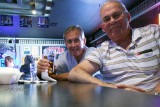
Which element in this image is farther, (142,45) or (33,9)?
(33,9)

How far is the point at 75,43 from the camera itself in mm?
2039

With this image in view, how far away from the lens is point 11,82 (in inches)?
42.8

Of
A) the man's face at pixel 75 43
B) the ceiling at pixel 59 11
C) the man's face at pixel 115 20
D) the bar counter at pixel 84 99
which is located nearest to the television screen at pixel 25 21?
the ceiling at pixel 59 11

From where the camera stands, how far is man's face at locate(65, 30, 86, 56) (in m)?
2.01

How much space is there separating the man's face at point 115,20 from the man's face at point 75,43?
2.05 ft

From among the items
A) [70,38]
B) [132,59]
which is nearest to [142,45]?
[132,59]

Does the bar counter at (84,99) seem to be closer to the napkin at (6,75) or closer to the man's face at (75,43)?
the napkin at (6,75)

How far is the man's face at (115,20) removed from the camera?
146 centimetres

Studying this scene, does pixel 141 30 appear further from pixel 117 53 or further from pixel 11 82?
pixel 11 82

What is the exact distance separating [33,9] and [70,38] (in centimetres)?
59

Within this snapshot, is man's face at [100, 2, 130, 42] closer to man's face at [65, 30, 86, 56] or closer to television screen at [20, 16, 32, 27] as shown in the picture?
man's face at [65, 30, 86, 56]

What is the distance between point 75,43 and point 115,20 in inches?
28.8

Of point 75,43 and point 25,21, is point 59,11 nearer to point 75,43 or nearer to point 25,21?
point 25,21

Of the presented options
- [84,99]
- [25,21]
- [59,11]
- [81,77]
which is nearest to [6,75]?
[81,77]
